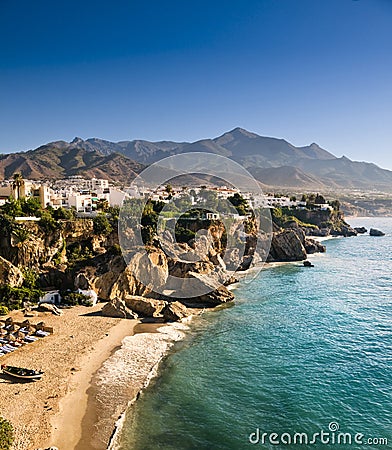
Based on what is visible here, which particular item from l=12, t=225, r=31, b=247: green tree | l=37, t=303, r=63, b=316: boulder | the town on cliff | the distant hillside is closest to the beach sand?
l=37, t=303, r=63, b=316: boulder

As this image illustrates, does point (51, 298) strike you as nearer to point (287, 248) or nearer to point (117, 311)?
point (117, 311)

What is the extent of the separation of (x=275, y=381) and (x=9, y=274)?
64.0 ft

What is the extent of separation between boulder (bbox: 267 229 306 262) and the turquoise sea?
20.2 m

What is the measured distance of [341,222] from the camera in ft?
292

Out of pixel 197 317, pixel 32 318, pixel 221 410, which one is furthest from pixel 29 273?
pixel 221 410

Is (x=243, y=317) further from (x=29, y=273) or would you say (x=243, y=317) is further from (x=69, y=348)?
(x=29, y=273)

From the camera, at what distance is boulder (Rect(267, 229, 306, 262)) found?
51938 millimetres

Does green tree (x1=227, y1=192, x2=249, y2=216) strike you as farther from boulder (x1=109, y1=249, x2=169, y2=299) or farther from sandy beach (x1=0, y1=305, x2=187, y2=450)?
sandy beach (x1=0, y1=305, x2=187, y2=450)

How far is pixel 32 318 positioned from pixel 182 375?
37.9 feet

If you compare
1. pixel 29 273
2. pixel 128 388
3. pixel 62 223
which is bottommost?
pixel 128 388

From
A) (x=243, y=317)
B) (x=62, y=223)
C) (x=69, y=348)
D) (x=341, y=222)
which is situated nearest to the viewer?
(x=69, y=348)

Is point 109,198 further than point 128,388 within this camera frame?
Yes

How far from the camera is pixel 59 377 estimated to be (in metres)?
17.5

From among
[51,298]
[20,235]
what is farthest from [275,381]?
[20,235]
